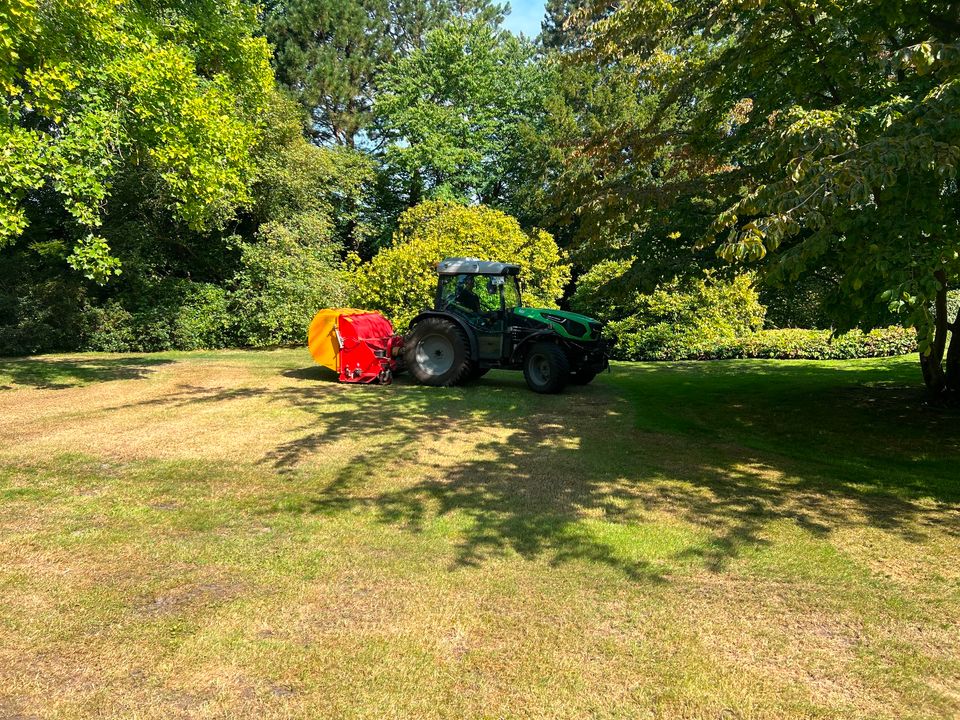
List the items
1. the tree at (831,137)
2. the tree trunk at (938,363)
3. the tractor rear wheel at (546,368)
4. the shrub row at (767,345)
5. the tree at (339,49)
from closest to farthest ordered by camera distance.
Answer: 1. the tree at (831,137)
2. the tree trunk at (938,363)
3. the tractor rear wheel at (546,368)
4. the shrub row at (767,345)
5. the tree at (339,49)

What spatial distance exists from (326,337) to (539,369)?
151 inches

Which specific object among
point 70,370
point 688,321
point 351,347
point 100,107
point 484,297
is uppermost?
point 100,107

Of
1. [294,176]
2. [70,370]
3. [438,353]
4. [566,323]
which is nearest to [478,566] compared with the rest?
[566,323]

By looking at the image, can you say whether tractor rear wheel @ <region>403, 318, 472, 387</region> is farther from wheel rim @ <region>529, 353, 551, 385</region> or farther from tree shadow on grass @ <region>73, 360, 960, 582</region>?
wheel rim @ <region>529, 353, 551, 385</region>

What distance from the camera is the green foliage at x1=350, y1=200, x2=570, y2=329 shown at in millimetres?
18528

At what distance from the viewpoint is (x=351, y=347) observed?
11.3m

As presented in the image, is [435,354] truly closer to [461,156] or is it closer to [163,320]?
[163,320]

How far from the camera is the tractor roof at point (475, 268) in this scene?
11.3 m

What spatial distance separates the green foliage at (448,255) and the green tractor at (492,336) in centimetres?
670

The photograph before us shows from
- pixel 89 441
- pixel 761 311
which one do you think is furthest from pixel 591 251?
pixel 761 311

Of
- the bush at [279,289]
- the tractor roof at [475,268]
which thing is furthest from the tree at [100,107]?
the bush at [279,289]

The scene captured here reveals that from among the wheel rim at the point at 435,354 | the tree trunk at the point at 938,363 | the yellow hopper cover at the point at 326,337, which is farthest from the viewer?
the wheel rim at the point at 435,354

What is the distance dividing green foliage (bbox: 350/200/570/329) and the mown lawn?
1020cm

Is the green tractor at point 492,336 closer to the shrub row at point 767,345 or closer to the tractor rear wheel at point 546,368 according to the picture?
the tractor rear wheel at point 546,368
